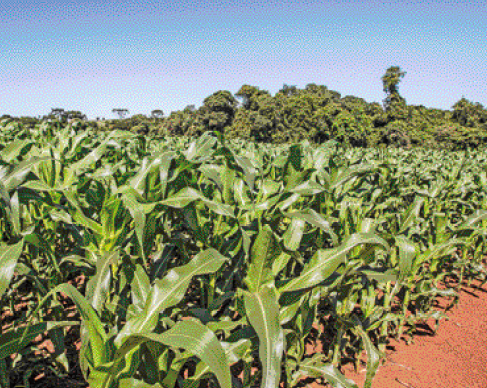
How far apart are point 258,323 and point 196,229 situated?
0.86m

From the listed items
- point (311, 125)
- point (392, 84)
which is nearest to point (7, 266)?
point (311, 125)

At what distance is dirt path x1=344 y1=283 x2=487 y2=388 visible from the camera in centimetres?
228

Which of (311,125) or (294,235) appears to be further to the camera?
(311,125)

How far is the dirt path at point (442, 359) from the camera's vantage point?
2282mm

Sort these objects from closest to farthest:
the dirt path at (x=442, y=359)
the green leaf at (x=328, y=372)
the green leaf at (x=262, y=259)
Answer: the green leaf at (x=262, y=259), the green leaf at (x=328, y=372), the dirt path at (x=442, y=359)

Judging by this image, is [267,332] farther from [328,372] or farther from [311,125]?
[311,125]

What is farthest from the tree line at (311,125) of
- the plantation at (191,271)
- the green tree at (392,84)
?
the plantation at (191,271)

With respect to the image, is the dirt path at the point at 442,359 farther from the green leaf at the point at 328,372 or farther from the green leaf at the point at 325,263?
the green leaf at the point at 325,263

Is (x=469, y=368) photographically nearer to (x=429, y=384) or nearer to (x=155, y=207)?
(x=429, y=384)

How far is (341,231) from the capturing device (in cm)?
234

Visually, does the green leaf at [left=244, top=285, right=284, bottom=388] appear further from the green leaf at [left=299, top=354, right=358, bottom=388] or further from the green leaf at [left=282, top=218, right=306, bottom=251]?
the green leaf at [left=299, top=354, right=358, bottom=388]

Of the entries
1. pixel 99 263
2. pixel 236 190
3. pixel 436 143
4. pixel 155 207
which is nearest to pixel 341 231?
pixel 236 190

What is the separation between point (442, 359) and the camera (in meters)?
2.55

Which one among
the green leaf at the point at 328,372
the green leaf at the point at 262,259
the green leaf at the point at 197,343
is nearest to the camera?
the green leaf at the point at 197,343
